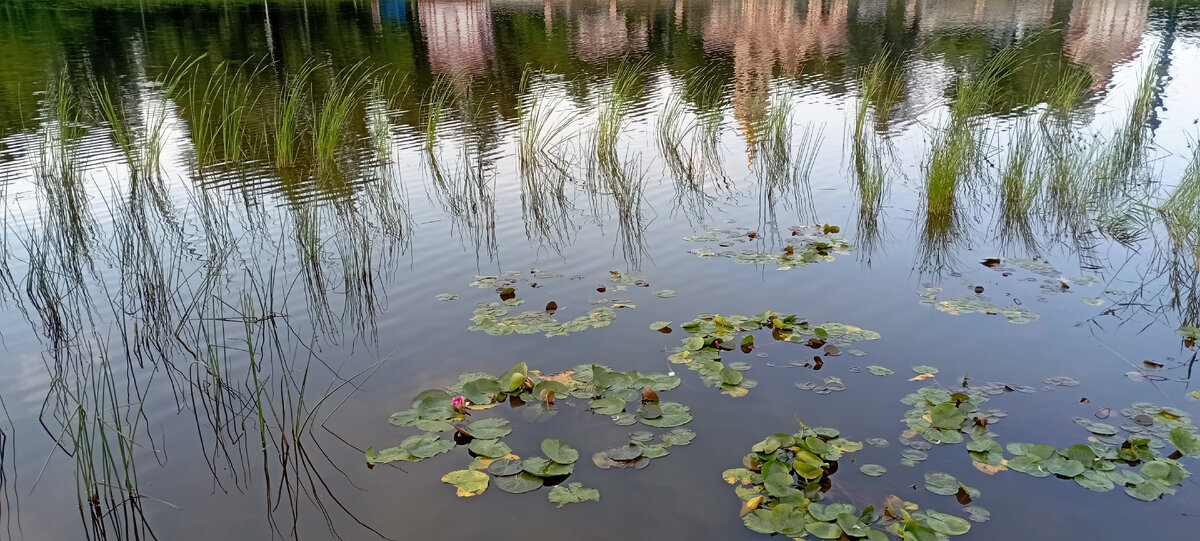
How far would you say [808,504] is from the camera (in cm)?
325

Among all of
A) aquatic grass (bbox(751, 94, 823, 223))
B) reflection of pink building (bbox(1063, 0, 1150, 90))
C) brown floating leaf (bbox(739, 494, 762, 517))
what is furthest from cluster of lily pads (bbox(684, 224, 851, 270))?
reflection of pink building (bbox(1063, 0, 1150, 90))

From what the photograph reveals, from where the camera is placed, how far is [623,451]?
3666mm

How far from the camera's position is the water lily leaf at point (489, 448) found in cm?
368

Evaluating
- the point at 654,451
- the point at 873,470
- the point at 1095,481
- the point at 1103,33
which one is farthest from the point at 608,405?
the point at 1103,33

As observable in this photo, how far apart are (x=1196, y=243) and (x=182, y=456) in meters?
6.78

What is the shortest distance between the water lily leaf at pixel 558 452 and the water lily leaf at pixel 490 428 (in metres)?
0.28

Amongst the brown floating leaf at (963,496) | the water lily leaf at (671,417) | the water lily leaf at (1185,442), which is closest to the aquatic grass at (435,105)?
the water lily leaf at (671,417)

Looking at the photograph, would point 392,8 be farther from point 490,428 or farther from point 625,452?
point 625,452

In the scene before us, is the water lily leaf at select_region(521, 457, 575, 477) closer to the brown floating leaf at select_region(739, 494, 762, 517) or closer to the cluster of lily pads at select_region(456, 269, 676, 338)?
the brown floating leaf at select_region(739, 494, 762, 517)

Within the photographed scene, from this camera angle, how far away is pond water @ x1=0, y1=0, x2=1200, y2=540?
3.42 m

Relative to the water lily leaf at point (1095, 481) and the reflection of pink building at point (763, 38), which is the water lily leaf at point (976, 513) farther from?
the reflection of pink building at point (763, 38)

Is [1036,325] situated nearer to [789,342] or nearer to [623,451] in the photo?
[789,342]

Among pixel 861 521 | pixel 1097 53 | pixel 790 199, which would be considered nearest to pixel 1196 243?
pixel 790 199

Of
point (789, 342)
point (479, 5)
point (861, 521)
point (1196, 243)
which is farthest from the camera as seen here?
point (479, 5)
